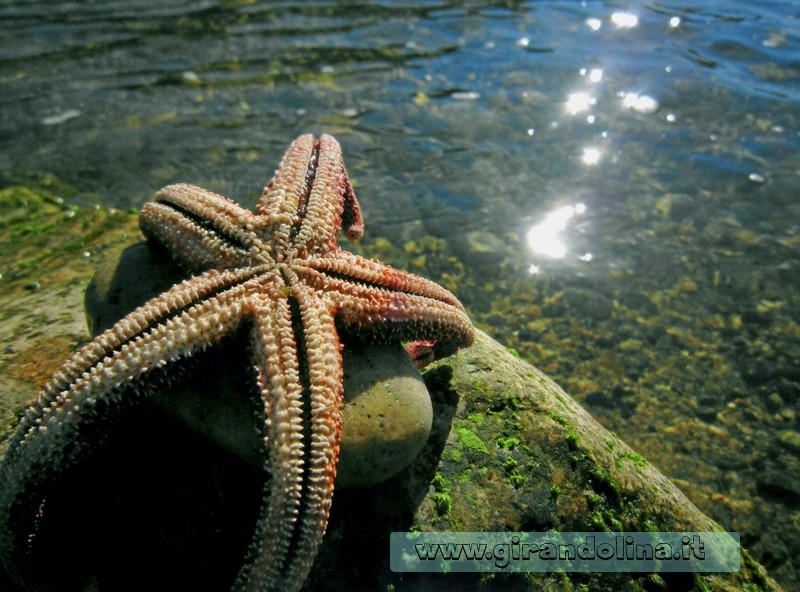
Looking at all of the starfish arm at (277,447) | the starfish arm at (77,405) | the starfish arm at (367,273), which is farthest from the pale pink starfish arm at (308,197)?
the starfish arm at (77,405)

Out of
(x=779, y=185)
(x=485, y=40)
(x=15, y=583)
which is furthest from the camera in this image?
A: (x=485, y=40)

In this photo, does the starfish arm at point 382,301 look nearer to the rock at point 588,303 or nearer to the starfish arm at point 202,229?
the starfish arm at point 202,229

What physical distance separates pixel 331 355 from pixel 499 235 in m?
4.66

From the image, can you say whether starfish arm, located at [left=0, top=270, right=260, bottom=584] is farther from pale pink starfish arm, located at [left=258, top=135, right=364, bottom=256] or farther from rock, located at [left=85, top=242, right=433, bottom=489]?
pale pink starfish arm, located at [left=258, top=135, right=364, bottom=256]

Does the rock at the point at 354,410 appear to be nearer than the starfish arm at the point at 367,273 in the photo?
Yes

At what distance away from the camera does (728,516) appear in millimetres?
4996

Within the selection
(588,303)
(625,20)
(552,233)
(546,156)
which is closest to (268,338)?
(588,303)

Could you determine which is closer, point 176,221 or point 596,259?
point 176,221

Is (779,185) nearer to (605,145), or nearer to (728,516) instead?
(605,145)

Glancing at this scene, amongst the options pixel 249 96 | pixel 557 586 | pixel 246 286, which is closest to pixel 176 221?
pixel 246 286

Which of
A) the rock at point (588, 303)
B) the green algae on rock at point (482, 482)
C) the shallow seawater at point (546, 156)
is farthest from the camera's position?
the rock at point (588, 303)

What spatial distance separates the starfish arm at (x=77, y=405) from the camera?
2.94 meters

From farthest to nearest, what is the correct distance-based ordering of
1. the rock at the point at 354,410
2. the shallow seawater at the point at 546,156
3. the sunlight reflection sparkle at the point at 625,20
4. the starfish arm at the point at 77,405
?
1. the sunlight reflection sparkle at the point at 625,20
2. the shallow seawater at the point at 546,156
3. the rock at the point at 354,410
4. the starfish arm at the point at 77,405

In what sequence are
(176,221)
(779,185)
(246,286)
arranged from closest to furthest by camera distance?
(246,286) < (176,221) < (779,185)
